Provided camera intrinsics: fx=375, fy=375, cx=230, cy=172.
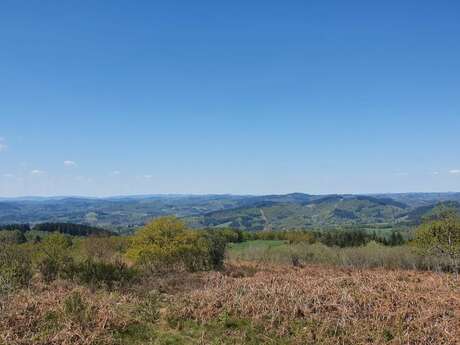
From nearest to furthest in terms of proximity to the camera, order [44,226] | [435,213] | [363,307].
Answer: [363,307] → [435,213] → [44,226]

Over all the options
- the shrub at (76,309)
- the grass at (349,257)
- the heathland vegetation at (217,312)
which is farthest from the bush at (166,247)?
the grass at (349,257)

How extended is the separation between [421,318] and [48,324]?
13.9 metres

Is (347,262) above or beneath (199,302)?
beneath

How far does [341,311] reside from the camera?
15297 mm

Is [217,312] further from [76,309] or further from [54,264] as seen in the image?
[54,264]

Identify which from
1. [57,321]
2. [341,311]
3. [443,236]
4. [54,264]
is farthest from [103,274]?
[443,236]

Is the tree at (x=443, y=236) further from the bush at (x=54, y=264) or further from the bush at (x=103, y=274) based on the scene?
the bush at (x=54, y=264)

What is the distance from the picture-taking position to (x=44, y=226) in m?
143

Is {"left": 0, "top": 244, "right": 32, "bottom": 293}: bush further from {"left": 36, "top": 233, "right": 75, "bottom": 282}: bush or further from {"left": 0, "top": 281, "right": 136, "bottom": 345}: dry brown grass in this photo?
{"left": 0, "top": 281, "right": 136, "bottom": 345}: dry brown grass

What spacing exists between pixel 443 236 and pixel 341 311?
32.1m

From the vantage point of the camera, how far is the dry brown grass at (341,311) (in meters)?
13.4

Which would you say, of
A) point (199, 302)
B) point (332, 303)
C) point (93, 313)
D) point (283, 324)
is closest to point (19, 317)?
point (93, 313)

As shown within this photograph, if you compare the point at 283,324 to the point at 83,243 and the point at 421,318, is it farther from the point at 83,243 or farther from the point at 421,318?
the point at 83,243

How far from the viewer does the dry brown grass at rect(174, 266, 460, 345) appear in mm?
13375
